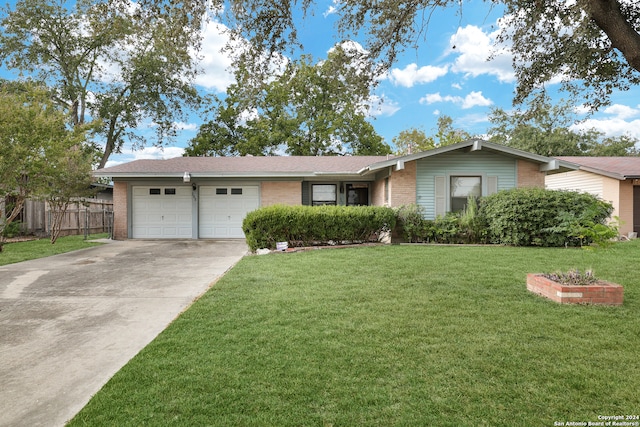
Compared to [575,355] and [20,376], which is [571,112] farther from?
[20,376]

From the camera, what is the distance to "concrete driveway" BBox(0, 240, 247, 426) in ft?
8.41

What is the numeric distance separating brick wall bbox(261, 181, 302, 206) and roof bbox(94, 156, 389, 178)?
0.64 m

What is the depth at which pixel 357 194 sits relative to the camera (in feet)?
51.0

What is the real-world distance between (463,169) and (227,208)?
9559mm

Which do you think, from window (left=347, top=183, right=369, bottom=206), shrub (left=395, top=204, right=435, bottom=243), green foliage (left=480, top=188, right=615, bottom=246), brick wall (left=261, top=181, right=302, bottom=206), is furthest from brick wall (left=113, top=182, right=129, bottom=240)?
green foliage (left=480, top=188, right=615, bottom=246)

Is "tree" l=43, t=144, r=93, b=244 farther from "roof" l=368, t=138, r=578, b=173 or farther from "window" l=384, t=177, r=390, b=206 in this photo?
"window" l=384, t=177, r=390, b=206

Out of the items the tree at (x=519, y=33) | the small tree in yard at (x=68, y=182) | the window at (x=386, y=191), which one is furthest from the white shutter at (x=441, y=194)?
the small tree in yard at (x=68, y=182)

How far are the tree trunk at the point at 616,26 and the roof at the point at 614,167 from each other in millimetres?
10855

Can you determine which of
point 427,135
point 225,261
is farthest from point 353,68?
point 427,135

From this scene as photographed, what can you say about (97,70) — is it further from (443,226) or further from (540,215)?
(540,215)

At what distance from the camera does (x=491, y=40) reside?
283 inches

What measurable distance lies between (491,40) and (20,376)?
888 centimetres

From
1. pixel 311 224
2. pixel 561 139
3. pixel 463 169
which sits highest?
pixel 561 139

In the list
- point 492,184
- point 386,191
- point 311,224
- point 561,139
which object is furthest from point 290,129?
point 561,139
